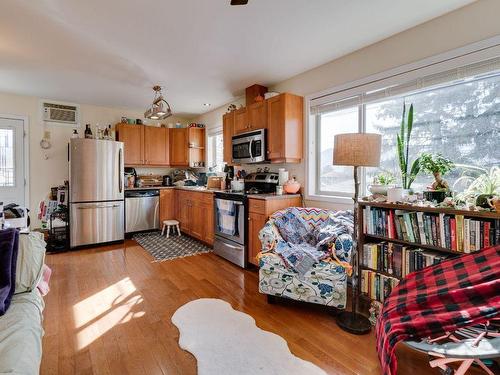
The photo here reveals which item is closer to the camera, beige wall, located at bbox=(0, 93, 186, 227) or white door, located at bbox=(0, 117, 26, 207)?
white door, located at bbox=(0, 117, 26, 207)

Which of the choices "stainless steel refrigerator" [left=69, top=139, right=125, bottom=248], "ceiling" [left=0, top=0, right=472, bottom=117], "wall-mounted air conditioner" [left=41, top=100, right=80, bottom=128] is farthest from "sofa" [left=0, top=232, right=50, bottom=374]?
"wall-mounted air conditioner" [left=41, top=100, right=80, bottom=128]

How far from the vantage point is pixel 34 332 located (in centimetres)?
122

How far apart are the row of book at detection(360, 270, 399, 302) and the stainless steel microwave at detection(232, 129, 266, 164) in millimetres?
1906

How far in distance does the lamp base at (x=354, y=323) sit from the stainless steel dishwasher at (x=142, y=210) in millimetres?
3980

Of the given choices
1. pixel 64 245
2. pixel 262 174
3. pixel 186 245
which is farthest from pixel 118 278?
pixel 262 174

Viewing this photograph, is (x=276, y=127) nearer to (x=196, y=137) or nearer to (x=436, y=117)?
(x=436, y=117)

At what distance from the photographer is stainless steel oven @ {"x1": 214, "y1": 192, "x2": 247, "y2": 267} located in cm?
332

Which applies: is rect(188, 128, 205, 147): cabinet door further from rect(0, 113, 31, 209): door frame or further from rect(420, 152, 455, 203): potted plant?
rect(420, 152, 455, 203): potted plant

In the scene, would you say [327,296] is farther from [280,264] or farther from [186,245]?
[186,245]

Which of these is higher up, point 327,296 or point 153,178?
point 153,178

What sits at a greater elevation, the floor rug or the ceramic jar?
the ceramic jar

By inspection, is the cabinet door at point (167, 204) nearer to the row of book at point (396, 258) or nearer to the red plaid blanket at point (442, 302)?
the row of book at point (396, 258)

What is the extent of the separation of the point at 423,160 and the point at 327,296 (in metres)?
1.34

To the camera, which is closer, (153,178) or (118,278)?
(118,278)
